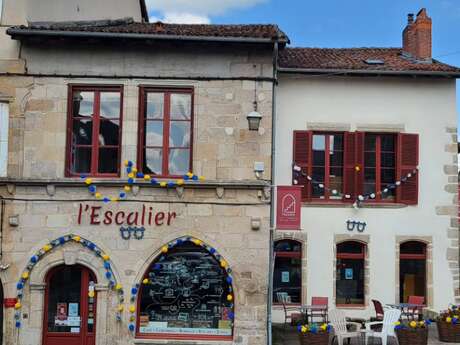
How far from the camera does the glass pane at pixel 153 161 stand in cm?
1150

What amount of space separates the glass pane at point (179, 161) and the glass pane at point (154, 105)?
0.74 meters

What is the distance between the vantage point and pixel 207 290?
37.7 feet

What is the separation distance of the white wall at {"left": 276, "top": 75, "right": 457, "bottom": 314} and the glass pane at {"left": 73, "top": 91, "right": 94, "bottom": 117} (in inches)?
170

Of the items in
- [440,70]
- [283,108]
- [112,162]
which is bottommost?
[112,162]

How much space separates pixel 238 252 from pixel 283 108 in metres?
4.02

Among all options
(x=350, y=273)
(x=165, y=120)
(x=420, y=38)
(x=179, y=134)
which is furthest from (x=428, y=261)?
(x=165, y=120)

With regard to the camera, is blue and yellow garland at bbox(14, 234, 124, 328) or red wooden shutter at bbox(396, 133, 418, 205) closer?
blue and yellow garland at bbox(14, 234, 124, 328)

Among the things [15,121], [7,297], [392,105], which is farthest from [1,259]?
[392,105]

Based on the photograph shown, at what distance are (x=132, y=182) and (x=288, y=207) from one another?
2.86 metres

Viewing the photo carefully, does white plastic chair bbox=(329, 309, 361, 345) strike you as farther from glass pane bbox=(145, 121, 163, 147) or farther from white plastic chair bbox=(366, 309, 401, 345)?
glass pane bbox=(145, 121, 163, 147)

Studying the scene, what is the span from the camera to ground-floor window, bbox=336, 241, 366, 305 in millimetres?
13828

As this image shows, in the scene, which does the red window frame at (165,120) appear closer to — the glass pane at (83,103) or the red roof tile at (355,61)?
the glass pane at (83,103)

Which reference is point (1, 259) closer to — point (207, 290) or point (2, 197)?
point (2, 197)

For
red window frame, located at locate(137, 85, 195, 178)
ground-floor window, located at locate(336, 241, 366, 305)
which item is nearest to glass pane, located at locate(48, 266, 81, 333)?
red window frame, located at locate(137, 85, 195, 178)
